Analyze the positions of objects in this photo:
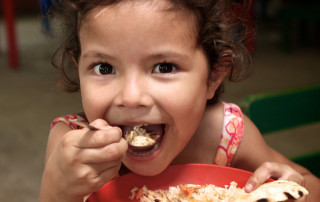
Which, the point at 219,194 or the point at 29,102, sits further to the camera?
the point at 29,102

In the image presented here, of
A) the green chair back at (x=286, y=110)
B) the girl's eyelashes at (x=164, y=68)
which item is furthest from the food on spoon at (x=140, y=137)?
the green chair back at (x=286, y=110)

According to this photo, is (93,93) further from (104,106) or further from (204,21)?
(204,21)

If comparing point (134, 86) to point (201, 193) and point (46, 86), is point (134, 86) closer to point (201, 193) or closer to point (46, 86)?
point (201, 193)

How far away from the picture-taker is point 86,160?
0.63 m

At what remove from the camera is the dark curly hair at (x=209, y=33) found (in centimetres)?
82

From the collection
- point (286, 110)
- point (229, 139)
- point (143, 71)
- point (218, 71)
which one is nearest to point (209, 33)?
point (218, 71)

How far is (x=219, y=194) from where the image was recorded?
751 mm

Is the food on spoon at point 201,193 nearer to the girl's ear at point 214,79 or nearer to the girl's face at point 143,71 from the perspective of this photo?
the girl's face at point 143,71

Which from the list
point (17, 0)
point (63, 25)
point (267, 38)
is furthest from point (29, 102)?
point (17, 0)

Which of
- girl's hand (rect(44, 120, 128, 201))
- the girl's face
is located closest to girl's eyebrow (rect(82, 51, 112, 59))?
the girl's face

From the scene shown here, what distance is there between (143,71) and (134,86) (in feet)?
0.13

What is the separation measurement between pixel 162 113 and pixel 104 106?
4.4 inches

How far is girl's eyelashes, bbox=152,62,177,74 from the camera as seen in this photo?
0.74 meters

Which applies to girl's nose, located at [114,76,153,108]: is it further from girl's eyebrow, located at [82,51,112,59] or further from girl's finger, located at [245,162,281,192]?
girl's finger, located at [245,162,281,192]
